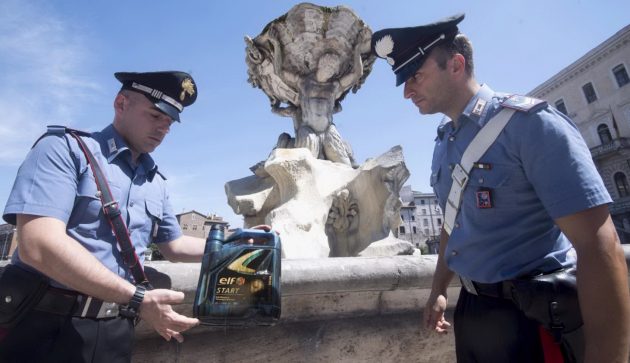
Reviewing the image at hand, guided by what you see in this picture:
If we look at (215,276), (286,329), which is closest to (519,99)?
A: (215,276)

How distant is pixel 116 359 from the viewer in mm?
1333

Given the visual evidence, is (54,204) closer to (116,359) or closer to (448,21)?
(116,359)

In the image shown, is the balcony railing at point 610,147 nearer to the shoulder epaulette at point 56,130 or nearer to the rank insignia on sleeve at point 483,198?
the rank insignia on sleeve at point 483,198

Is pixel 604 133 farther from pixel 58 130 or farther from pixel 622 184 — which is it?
pixel 58 130

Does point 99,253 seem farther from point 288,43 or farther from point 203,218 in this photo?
point 203,218

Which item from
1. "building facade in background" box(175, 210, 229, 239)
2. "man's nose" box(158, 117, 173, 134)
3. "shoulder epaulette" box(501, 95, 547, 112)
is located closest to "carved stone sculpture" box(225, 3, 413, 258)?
"man's nose" box(158, 117, 173, 134)

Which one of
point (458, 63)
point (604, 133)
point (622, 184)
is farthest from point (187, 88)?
point (604, 133)

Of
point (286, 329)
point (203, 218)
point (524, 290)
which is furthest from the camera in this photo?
point (203, 218)

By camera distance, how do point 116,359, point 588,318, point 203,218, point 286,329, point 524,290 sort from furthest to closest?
1. point 203,218
2. point 286,329
3. point 116,359
4. point 524,290
5. point 588,318

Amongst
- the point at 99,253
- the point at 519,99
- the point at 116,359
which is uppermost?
the point at 519,99

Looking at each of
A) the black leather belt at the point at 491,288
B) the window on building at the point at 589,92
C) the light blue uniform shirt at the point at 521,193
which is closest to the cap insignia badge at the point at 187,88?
the light blue uniform shirt at the point at 521,193

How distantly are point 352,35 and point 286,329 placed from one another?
159 inches

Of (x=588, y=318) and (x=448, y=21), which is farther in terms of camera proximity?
(x=448, y=21)

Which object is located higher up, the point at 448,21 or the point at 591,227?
the point at 448,21
